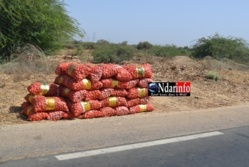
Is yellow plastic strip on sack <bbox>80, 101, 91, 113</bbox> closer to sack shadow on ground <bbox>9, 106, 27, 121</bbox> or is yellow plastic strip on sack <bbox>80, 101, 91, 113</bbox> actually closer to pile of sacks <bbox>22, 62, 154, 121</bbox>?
pile of sacks <bbox>22, 62, 154, 121</bbox>

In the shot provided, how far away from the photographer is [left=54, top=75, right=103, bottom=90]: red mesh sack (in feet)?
26.5

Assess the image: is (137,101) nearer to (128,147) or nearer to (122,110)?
(122,110)

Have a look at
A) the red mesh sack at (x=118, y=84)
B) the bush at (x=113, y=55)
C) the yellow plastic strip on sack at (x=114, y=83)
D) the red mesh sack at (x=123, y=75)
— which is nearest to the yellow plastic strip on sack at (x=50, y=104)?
the red mesh sack at (x=118, y=84)

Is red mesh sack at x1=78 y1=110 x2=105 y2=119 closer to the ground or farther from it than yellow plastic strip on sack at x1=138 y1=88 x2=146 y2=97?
closer to the ground

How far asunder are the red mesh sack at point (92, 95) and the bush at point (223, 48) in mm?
16129

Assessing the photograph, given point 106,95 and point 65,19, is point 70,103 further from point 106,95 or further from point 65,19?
point 65,19

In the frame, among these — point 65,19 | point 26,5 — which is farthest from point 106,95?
point 65,19

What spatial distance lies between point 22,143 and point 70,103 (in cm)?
199

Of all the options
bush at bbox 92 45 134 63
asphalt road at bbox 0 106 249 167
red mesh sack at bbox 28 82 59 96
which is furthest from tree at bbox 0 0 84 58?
asphalt road at bbox 0 106 249 167

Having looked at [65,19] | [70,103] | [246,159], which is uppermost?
[65,19]

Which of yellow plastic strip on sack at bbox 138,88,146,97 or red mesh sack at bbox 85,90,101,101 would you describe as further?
yellow plastic strip on sack at bbox 138,88,146,97

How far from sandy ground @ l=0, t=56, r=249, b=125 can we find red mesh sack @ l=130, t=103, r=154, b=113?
365 millimetres

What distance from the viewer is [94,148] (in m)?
6.18

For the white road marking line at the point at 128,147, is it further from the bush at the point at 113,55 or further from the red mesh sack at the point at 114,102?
the bush at the point at 113,55
